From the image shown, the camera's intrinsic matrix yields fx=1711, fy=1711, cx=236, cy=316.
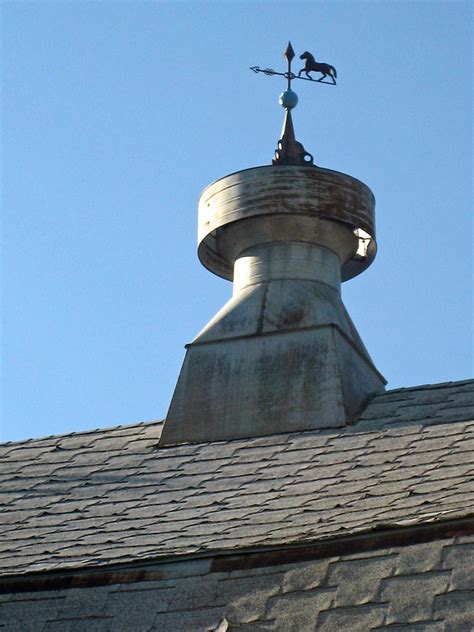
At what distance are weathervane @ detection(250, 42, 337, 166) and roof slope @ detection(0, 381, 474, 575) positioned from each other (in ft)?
9.59

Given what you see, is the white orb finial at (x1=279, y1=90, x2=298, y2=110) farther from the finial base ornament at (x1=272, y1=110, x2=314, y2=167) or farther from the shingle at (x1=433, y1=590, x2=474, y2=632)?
the shingle at (x1=433, y1=590, x2=474, y2=632)

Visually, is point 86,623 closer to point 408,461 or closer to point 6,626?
point 6,626

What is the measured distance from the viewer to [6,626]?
10906 millimetres

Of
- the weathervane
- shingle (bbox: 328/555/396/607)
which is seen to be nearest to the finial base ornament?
the weathervane

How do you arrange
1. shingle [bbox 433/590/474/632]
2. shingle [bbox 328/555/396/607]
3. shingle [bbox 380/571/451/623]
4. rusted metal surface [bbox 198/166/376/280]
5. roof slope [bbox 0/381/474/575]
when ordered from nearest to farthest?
shingle [bbox 433/590/474/632] < shingle [bbox 380/571/451/623] < shingle [bbox 328/555/396/607] < roof slope [bbox 0/381/474/575] < rusted metal surface [bbox 198/166/376/280]

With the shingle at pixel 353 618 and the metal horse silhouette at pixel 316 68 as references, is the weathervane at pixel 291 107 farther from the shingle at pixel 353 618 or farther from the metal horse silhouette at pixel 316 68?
the shingle at pixel 353 618

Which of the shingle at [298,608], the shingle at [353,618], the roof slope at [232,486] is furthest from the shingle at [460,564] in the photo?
the shingle at [298,608]

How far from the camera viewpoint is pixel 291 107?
16422mm

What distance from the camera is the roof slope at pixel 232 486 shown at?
11.0 m

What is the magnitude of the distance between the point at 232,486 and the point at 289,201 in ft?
12.3

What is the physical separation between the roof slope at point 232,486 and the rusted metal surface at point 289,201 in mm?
2078

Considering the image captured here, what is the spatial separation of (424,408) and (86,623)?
3870 millimetres

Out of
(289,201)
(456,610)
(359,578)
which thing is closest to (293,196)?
(289,201)

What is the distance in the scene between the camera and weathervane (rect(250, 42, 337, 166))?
16016 millimetres
